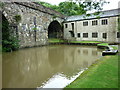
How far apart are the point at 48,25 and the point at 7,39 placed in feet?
28.7

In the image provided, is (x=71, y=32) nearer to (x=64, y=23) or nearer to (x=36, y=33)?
(x=64, y=23)

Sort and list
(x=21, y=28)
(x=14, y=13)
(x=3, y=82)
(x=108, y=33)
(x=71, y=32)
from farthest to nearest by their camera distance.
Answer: (x=71, y=32)
(x=108, y=33)
(x=21, y=28)
(x=14, y=13)
(x=3, y=82)

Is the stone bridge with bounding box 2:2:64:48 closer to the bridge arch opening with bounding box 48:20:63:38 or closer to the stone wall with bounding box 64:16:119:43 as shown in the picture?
the bridge arch opening with bounding box 48:20:63:38

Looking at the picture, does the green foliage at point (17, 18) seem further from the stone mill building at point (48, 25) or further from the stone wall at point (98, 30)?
the stone wall at point (98, 30)

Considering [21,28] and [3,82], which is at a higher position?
[21,28]

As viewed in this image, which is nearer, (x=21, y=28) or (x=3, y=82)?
(x=3, y=82)

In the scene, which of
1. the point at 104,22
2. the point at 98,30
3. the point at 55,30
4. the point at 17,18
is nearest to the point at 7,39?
the point at 17,18

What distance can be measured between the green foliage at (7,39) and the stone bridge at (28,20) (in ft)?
1.93

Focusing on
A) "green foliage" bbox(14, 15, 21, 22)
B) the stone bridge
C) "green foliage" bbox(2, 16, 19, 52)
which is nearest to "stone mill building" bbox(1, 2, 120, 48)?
the stone bridge

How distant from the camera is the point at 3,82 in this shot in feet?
12.8

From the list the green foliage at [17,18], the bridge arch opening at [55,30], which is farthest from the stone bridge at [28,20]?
the bridge arch opening at [55,30]

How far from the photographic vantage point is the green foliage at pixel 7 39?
35.5 ft

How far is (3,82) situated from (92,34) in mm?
18296

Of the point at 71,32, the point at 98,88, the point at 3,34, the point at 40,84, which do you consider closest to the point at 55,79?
the point at 40,84
